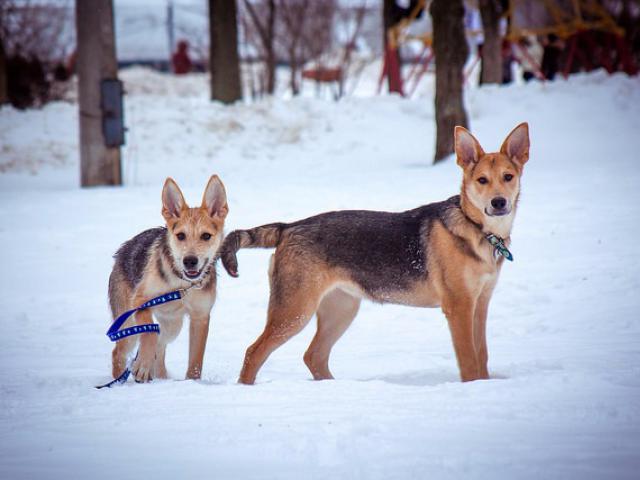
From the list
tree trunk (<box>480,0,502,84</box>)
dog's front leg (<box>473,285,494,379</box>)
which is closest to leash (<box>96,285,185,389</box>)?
dog's front leg (<box>473,285,494,379</box>)

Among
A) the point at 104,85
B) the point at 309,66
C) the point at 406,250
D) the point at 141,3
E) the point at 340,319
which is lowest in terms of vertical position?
the point at 340,319

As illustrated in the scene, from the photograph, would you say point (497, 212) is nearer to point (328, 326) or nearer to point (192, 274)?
point (328, 326)

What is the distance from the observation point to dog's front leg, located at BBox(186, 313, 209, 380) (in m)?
5.74

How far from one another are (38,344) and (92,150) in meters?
7.04

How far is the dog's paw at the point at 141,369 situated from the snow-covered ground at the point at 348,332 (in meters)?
0.24

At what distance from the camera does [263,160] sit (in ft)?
54.9

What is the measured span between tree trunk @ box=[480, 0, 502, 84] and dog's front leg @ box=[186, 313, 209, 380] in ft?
53.1

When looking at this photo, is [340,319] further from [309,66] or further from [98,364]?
[309,66]

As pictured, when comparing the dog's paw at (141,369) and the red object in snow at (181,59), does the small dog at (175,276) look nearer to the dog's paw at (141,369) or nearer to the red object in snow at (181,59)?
the dog's paw at (141,369)

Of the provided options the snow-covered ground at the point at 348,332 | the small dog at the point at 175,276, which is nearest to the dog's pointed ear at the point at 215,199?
the small dog at the point at 175,276

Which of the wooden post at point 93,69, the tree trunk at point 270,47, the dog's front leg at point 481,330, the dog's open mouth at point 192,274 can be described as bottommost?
the dog's front leg at point 481,330

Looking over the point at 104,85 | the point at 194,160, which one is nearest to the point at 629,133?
the point at 194,160

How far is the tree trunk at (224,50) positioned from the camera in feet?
61.9

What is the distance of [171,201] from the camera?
5.88 metres
